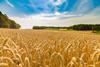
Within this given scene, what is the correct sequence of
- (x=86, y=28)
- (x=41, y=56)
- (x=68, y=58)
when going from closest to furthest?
(x=41, y=56) < (x=68, y=58) < (x=86, y=28)

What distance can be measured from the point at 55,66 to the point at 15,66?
1278 millimetres

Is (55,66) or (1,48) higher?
(1,48)

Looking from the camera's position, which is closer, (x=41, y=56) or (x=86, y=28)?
(x=41, y=56)

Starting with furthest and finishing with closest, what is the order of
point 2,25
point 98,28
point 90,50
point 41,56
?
point 2,25
point 98,28
point 90,50
point 41,56

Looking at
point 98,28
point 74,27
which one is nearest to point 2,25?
point 74,27

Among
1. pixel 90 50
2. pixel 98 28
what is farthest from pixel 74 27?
pixel 90 50

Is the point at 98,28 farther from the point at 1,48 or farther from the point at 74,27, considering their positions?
the point at 1,48

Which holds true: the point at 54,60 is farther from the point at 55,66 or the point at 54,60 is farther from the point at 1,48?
the point at 1,48

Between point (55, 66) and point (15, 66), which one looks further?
point (55, 66)

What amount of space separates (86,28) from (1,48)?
104 metres

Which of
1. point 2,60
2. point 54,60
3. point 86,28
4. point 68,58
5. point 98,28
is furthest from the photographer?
point 86,28

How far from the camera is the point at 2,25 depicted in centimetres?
12269

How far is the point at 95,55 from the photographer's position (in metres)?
4.92

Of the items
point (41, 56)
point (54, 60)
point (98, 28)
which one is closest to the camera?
point (54, 60)
